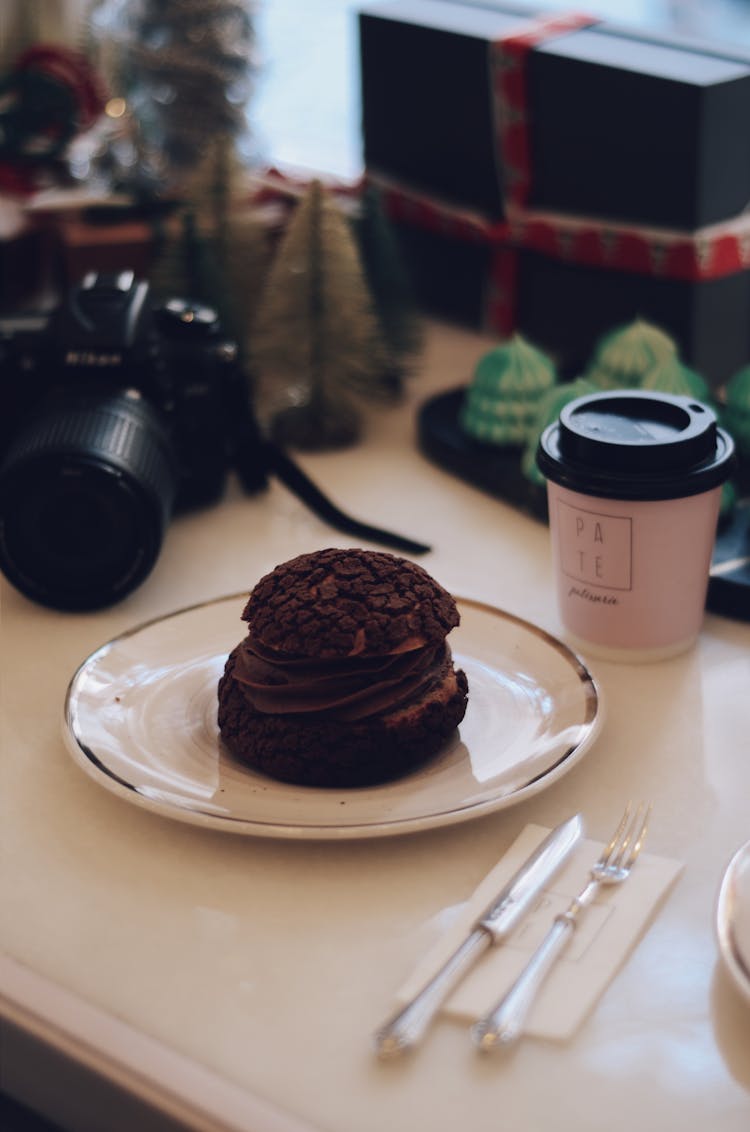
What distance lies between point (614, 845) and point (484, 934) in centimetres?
7

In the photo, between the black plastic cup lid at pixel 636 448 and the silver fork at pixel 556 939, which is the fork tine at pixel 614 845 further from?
the black plastic cup lid at pixel 636 448

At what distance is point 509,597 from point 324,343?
266 mm

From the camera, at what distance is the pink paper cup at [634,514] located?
59cm

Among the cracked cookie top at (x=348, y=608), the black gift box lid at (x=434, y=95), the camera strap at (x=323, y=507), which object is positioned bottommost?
the camera strap at (x=323, y=507)

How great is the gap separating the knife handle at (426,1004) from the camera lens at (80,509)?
320 millimetres

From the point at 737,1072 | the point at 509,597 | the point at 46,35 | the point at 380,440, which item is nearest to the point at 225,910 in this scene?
the point at 737,1072

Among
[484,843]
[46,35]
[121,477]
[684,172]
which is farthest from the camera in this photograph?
[46,35]

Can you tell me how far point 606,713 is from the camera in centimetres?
59

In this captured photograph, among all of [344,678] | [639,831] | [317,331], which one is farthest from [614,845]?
[317,331]

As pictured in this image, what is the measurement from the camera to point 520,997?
0.43 meters

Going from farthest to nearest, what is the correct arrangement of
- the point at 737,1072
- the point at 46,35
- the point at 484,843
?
the point at 46,35, the point at 484,843, the point at 737,1072

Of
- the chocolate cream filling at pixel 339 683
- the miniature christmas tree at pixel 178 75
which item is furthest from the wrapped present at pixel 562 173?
the chocolate cream filling at pixel 339 683

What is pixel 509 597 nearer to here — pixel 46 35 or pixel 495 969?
pixel 495 969

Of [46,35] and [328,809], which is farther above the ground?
[46,35]
